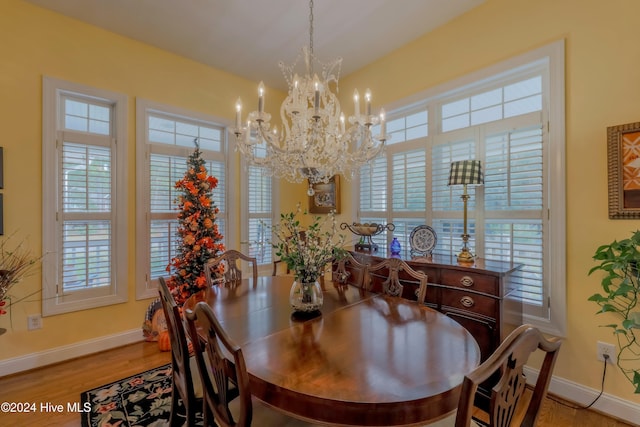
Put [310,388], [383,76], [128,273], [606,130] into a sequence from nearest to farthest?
[310,388] → [606,130] → [128,273] → [383,76]

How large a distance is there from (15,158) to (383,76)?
377 centimetres

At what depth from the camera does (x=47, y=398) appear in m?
2.26

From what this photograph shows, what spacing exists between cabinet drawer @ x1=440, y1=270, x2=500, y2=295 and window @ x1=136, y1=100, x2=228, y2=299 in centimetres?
295

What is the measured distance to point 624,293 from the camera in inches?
68.6

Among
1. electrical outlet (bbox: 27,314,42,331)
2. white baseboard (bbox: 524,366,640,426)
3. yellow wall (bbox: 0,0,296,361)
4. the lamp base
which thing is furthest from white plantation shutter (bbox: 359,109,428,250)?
electrical outlet (bbox: 27,314,42,331)

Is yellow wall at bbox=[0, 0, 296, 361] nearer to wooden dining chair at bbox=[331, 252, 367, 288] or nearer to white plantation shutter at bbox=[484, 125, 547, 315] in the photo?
wooden dining chair at bbox=[331, 252, 367, 288]

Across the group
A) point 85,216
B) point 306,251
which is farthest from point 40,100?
point 306,251

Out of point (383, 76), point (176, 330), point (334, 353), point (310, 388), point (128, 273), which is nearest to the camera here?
point (310, 388)

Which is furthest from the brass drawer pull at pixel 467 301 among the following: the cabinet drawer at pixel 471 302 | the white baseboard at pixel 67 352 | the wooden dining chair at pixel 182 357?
the white baseboard at pixel 67 352

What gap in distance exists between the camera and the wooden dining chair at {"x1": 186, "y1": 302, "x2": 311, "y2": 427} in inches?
→ 40.8

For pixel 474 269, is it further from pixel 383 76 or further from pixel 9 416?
pixel 9 416

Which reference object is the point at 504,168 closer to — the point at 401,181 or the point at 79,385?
the point at 401,181

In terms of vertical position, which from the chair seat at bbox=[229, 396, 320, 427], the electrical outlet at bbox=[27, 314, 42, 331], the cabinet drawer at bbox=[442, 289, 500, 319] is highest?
the cabinet drawer at bbox=[442, 289, 500, 319]

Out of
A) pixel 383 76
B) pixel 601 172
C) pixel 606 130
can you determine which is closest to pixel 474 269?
pixel 601 172
